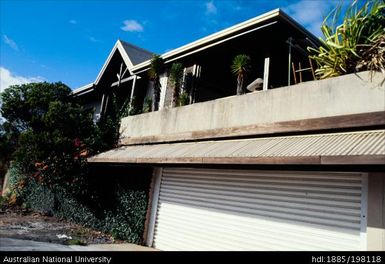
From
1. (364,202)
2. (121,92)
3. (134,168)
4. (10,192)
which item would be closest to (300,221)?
(364,202)

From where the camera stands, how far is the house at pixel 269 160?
6.23 meters

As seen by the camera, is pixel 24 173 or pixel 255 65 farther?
pixel 24 173

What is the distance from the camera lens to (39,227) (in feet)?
41.6

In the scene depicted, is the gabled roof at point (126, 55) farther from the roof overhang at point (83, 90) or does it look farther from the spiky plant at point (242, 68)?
the spiky plant at point (242, 68)

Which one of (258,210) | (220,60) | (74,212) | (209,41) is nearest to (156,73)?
(220,60)

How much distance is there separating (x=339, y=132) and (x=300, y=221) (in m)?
2.02

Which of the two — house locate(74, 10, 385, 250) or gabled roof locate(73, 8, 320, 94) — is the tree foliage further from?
gabled roof locate(73, 8, 320, 94)

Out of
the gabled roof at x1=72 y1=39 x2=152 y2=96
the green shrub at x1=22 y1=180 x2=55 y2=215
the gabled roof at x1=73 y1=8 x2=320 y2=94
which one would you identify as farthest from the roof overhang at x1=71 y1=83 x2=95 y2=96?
the green shrub at x1=22 y1=180 x2=55 y2=215

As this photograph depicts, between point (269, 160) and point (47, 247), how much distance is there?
20.3ft

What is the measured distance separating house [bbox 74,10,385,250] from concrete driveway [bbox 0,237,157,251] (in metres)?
0.83

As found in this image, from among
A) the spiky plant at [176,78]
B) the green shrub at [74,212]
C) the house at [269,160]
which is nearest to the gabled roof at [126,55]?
the spiky plant at [176,78]

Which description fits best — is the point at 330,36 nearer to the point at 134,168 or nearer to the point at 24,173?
the point at 134,168

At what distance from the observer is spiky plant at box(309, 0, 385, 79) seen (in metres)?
6.84
